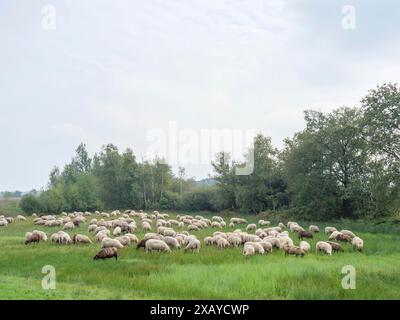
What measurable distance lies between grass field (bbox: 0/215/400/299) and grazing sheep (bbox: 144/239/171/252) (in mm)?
452

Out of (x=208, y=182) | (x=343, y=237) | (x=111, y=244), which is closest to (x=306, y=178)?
(x=343, y=237)

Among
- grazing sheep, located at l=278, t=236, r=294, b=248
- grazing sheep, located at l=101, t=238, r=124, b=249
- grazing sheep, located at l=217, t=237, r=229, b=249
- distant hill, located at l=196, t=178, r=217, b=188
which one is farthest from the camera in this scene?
distant hill, located at l=196, t=178, r=217, b=188

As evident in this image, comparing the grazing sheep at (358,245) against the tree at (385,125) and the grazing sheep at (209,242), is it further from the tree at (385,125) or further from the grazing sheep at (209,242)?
the tree at (385,125)

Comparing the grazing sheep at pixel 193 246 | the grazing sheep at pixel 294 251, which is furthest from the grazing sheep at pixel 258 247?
the grazing sheep at pixel 193 246

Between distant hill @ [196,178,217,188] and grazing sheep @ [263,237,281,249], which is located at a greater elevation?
distant hill @ [196,178,217,188]

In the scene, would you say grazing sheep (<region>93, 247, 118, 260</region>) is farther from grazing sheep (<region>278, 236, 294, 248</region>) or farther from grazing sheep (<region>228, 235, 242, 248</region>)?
grazing sheep (<region>278, 236, 294, 248</region>)

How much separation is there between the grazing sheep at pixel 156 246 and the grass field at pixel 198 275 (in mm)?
452

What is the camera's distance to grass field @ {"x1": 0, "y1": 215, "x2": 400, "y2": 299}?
14.0m

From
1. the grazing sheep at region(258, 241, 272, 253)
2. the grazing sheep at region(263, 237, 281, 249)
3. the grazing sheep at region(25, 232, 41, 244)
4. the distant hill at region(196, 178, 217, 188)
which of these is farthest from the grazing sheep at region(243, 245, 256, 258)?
the distant hill at region(196, 178, 217, 188)

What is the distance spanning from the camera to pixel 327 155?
48.8 metres

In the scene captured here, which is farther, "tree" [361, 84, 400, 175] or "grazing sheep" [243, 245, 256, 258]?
"tree" [361, 84, 400, 175]

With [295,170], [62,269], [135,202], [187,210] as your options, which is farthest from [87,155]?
[62,269]

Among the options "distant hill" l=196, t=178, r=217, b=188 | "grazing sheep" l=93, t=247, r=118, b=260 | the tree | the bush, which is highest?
the tree

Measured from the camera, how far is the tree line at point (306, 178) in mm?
39062
